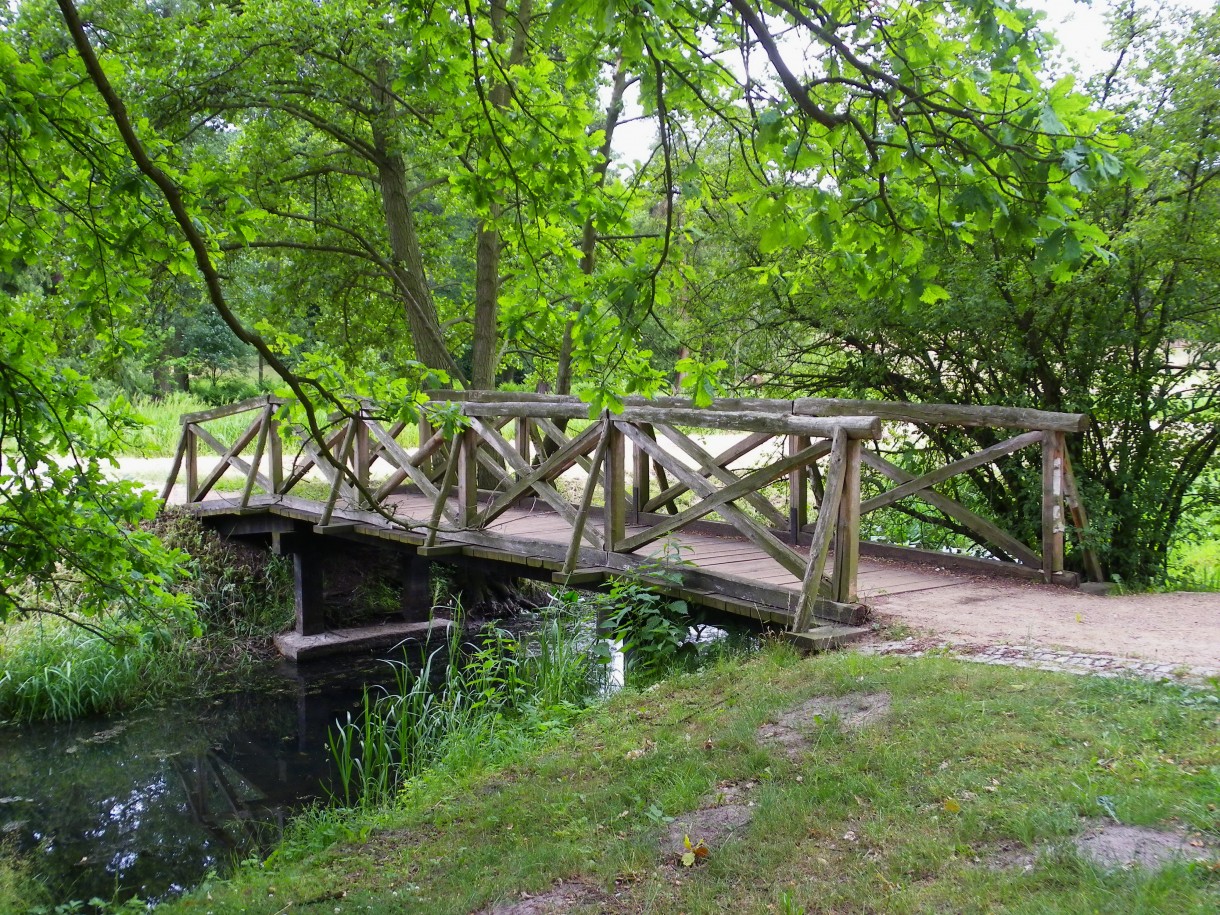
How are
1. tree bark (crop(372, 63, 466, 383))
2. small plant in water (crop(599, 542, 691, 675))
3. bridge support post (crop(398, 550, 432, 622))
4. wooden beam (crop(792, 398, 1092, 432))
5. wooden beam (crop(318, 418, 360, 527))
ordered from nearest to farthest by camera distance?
small plant in water (crop(599, 542, 691, 675)), wooden beam (crop(792, 398, 1092, 432)), wooden beam (crop(318, 418, 360, 527)), bridge support post (crop(398, 550, 432, 622)), tree bark (crop(372, 63, 466, 383))

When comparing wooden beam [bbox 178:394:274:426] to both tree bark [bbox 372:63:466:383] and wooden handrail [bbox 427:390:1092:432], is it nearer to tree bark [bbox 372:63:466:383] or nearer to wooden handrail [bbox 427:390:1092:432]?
tree bark [bbox 372:63:466:383]

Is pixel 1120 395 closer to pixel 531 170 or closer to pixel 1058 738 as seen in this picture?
pixel 1058 738

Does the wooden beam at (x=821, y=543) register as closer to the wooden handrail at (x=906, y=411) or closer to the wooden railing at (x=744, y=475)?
the wooden railing at (x=744, y=475)

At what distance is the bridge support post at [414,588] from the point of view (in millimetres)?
11648

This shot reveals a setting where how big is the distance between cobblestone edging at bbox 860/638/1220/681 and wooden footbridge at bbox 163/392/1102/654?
0.39 m

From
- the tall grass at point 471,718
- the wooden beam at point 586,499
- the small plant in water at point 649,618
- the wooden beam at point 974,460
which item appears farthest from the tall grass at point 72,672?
the wooden beam at point 974,460

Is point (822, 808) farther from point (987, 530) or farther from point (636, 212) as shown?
point (636, 212)

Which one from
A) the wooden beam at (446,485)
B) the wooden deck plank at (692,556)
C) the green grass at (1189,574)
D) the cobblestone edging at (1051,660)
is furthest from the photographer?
the wooden beam at (446,485)

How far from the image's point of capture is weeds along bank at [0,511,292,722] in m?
8.83

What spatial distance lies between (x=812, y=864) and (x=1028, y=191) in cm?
242

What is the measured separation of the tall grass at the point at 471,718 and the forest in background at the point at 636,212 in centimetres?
181

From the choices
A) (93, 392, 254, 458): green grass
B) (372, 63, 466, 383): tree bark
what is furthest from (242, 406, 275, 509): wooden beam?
(93, 392, 254, 458): green grass

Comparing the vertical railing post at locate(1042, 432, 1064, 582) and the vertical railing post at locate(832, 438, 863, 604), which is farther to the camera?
the vertical railing post at locate(1042, 432, 1064, 582)

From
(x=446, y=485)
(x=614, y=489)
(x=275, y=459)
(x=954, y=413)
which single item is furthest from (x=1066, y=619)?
(x=275, y=459)
